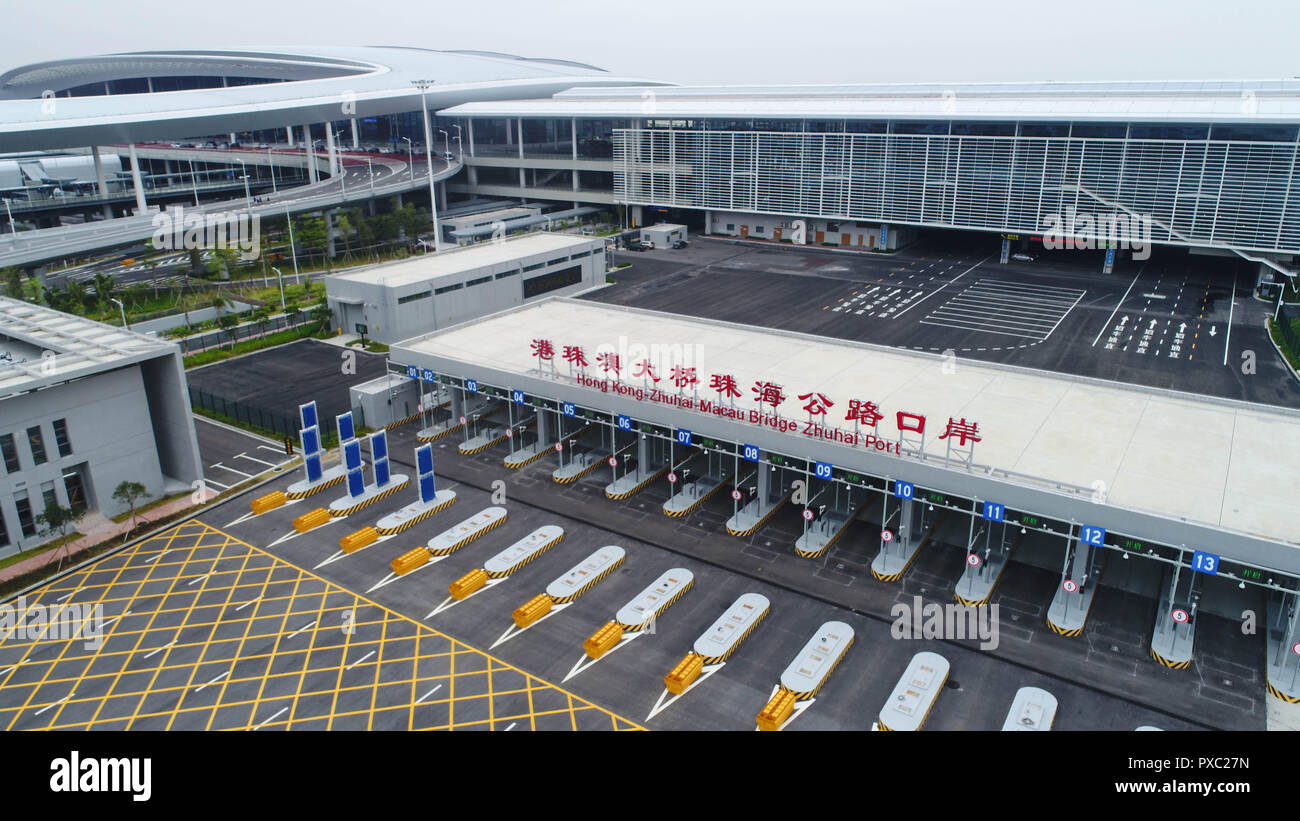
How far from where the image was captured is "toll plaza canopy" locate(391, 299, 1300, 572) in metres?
30.9

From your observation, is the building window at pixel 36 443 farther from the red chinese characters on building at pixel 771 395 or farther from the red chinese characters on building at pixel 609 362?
the red chinese characters on building at pixel 771 395

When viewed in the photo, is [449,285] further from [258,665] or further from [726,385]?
[258,665]

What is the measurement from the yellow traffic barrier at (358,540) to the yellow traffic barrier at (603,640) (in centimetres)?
1314

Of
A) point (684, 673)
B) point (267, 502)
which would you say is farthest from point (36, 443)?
point (684, 673)

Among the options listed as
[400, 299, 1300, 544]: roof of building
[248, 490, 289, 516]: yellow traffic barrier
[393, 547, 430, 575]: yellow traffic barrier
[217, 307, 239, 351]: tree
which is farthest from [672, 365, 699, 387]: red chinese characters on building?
[217, 307, 239, 351]: tree

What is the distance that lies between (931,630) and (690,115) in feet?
278

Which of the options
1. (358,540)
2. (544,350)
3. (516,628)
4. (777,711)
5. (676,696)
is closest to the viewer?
(777,711)

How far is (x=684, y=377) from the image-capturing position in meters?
41.8

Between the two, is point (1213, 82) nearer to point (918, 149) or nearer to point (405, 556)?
point (918, 149)

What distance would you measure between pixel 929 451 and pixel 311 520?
28842mm

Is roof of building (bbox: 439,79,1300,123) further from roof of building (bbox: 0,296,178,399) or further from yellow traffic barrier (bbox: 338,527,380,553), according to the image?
yellow traffic barrier (bbox: 338,527,380,553)

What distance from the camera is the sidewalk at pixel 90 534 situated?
3719 centimetres

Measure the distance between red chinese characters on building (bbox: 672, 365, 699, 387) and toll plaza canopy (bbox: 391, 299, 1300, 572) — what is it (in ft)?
0.72

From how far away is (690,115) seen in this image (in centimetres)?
10362
